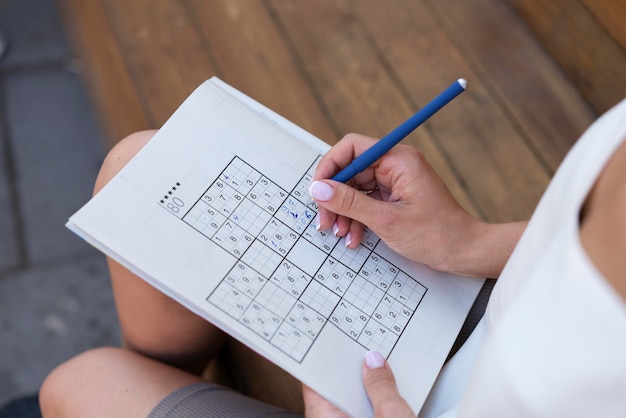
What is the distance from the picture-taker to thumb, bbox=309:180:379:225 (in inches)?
23.4

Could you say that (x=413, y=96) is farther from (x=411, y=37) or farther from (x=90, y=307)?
(x=90, y=307)

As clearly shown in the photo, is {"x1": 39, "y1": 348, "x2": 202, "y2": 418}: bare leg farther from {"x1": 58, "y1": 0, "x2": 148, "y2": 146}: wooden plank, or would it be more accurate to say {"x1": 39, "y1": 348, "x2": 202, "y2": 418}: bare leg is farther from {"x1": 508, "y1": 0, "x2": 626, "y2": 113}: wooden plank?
{"x1": 508, "y1": 0, "x2": 626, "y2": 113}: wooden plank

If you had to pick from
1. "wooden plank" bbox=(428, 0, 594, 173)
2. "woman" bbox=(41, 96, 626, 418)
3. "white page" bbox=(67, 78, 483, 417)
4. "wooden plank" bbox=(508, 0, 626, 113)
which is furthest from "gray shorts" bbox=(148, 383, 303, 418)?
"wooden plank" bbox=(508, 0, 626, 113)

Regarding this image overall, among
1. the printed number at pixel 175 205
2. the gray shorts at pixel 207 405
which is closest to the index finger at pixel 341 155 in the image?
the printed number at pixel 175 205

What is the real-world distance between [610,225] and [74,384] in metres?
0.56

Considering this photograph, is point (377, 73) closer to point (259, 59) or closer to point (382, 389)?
point (259, 59)

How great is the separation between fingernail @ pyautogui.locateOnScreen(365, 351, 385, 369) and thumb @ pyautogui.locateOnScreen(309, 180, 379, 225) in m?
0.13

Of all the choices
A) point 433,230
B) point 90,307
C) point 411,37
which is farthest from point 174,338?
point 411,37

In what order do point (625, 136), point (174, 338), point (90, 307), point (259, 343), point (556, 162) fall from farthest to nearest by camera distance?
point (90, 307) < point (556, 162) < point (174, 338) < point (259, 343) < point (625, 136)

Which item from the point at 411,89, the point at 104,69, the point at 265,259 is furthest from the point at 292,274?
the point at 104,69

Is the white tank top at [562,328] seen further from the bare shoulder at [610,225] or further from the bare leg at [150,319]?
the bare leg at [150,319]

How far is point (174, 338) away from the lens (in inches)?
28.8

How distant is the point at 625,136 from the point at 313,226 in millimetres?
305

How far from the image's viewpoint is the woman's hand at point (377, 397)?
53 centimetres
